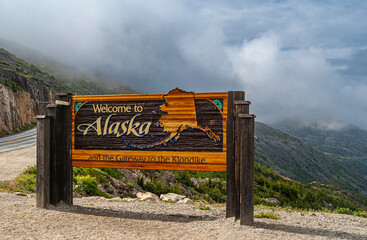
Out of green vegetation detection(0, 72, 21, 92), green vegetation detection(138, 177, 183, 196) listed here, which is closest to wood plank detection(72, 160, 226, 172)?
green vegetation detection(138, 177, 183, 196)

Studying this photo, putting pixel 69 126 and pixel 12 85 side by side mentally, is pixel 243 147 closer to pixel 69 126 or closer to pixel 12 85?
pixel 69 126

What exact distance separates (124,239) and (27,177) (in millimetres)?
8323

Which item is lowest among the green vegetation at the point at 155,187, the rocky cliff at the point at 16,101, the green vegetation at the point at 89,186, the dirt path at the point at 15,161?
the green vegetation at the point at 155,187

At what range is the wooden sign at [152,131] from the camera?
7.57 metres

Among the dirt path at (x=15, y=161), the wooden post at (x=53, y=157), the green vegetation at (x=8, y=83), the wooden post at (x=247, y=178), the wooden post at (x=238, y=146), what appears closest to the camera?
the wooden post at (x=247, y=178)

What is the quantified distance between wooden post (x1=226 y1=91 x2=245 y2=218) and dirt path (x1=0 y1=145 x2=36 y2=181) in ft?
34.5

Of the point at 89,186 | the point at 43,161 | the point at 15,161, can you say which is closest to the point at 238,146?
the point at 43,161

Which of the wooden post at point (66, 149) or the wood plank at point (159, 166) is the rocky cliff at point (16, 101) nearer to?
the wooden post at point (66, 149)

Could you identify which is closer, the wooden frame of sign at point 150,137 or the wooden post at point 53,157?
Result: the wooden frame of sign at point 150,137

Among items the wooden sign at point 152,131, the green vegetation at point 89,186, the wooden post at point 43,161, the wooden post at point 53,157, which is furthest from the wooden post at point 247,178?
the green vegetation at point 89,186

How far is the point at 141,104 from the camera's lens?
802 cm

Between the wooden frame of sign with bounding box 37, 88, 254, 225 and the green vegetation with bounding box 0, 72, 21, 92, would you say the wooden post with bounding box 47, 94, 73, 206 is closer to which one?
the wooden frame of sign with bounding box 37, 88, 254, 225

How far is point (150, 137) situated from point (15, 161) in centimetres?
1263

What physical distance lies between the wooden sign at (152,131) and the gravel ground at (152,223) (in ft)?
4.77
